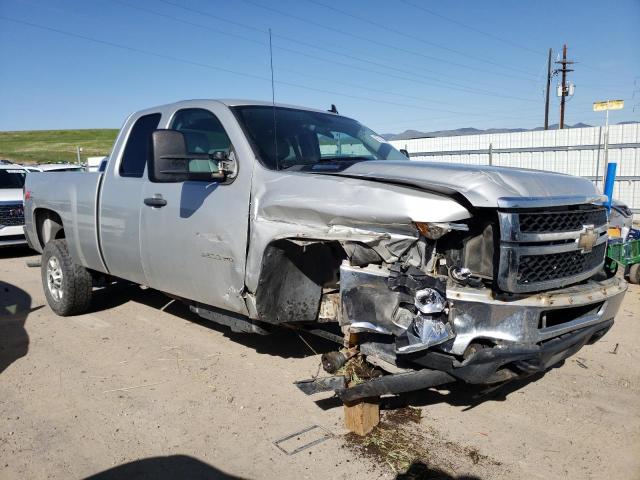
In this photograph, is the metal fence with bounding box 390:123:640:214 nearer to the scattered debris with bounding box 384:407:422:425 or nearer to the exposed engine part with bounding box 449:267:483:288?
the scattered debris with bounding box 384:407:422:425

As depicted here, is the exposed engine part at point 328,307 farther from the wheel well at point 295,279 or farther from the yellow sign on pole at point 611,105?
the yellow sign on pole at point 611,105

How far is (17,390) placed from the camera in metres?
4.18

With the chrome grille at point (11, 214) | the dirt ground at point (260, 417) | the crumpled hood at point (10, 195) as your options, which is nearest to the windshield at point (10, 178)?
the crumpled hood at point (10, 195)

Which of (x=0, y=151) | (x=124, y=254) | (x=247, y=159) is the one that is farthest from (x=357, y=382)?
(x=0, y=151)

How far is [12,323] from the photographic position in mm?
5973

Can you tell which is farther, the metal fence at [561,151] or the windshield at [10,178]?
the metal fence at [561,151]

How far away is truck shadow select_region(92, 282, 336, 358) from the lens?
4.92 meters

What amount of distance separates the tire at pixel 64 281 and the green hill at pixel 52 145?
29.6 m

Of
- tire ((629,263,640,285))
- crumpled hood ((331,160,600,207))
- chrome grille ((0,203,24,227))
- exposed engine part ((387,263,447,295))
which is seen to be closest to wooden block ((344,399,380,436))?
exposed engine part ((387,263,447,295))

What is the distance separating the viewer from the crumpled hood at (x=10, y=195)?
11117 mm

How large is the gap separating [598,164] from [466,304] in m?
13.7

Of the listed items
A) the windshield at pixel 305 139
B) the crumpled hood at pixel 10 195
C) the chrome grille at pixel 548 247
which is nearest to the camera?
the chrome grille at pixel 548 247

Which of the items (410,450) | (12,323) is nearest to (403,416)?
(410,450)

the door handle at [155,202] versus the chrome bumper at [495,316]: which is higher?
the door handle at [155,202]
